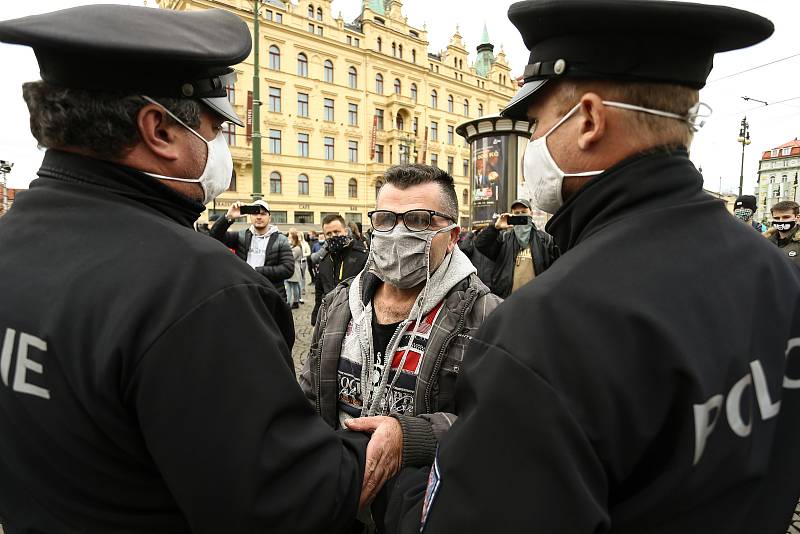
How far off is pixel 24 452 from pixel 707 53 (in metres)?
1.89

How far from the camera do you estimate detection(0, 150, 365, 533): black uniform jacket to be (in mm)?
944

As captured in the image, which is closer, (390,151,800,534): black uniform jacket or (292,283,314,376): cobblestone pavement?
(390,151,800,534): black uniform jacket

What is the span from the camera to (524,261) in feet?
18.3

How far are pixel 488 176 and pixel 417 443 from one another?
11235 mm

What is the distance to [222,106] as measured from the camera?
1.35 metres

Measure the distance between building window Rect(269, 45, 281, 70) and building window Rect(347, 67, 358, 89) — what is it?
582 cm

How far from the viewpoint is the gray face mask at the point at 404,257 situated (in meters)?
2.24

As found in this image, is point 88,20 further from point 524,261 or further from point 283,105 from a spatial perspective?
point 283,105

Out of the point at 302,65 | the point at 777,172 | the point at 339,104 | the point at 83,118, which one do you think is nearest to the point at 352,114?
the point at 339,104

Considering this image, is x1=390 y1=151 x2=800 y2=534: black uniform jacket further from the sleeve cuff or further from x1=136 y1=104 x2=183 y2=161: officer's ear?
x1=136 y1=104 x2=183 y2=161: officer's ear

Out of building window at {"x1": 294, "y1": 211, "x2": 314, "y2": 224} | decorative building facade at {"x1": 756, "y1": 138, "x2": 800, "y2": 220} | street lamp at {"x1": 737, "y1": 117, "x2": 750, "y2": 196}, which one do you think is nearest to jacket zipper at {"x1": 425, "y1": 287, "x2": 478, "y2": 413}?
street lamp at {"x1": 737, "y1": 117, "x2": 750, "y2": 196}

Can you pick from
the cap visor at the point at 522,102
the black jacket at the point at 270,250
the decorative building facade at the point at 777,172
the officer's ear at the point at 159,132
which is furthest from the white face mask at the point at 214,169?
the decorative building facade at the point at 777,172

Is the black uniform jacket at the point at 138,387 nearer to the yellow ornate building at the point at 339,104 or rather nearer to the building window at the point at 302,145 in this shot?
the yellow ornate building at the point at 339,104

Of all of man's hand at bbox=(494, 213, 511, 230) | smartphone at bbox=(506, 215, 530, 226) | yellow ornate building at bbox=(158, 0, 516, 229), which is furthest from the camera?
yellow ornate building at bbox=(158, 0, 516, 229)
